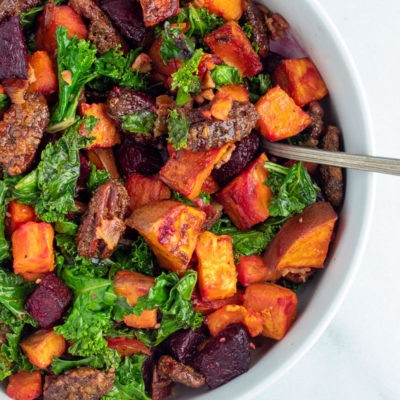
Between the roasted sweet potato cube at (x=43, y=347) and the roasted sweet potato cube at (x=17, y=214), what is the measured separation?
28.3 inches

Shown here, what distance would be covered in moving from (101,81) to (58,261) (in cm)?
126

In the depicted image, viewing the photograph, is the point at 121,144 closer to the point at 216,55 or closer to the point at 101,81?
the point at 101,81

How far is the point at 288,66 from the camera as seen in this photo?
11.0ft

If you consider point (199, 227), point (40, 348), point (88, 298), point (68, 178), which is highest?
point (68, 178)

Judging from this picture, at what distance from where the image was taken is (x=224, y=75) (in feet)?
10.7

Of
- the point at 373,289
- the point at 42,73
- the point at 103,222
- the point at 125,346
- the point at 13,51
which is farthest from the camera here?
the point at 373,289

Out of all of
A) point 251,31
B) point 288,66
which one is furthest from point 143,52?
point 288,66

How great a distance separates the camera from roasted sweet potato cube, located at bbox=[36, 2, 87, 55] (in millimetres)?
3193

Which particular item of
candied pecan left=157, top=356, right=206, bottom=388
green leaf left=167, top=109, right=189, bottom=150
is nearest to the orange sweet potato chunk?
A: green leaf left=167, top=109, right=189, bottom=150

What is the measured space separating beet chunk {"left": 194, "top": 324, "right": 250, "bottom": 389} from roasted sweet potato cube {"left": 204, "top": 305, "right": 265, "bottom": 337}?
1.9 inches

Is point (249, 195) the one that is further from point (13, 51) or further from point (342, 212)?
point (13, 51)

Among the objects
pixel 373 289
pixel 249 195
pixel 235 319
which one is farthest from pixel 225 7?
pixel 373 289

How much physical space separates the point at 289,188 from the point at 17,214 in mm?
1795

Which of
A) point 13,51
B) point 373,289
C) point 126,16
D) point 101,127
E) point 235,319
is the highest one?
point 126,16
